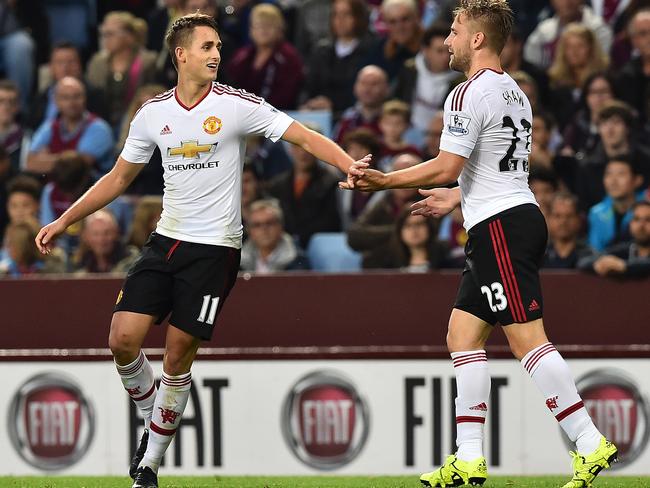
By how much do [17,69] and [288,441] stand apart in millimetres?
5842

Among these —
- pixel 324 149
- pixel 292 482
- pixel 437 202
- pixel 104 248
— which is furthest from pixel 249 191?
pixel 437 202

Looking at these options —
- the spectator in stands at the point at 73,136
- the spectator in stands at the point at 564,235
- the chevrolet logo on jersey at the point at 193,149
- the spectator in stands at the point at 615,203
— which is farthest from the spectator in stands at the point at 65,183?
the chevrolet logo on jersey at the point at 193,149

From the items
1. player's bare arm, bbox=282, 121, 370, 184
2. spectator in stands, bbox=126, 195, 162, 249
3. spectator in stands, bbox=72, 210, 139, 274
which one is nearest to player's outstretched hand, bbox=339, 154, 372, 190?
player's bare arm, bbox=282, 121, 370, 184

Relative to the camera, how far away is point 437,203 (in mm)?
6957

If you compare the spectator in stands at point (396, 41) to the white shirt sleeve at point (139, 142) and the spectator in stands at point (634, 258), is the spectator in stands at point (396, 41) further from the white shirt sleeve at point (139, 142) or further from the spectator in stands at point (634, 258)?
the white shirt sleeve at point (139, 142)

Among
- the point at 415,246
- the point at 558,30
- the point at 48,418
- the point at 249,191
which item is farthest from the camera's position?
the point at 558,30

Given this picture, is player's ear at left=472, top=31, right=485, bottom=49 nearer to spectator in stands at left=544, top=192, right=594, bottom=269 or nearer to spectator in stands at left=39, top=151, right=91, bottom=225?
spectator in stands at left=544, top=192, right=594, bottom=269

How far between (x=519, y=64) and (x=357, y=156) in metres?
1.84

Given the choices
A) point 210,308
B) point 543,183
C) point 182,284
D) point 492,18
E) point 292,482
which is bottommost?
point 292,482

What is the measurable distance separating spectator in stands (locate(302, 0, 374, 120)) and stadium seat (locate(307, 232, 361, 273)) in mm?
1873

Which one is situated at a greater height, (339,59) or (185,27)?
(339,59)

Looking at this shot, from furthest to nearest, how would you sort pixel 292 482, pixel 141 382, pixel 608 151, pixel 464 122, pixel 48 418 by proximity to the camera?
1. pixel 608 151
2. pixel 48 418
3. pixel 292 482
4. pixel 141 382
5. pixel 464 122

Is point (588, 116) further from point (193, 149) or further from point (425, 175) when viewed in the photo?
point (193, 149)

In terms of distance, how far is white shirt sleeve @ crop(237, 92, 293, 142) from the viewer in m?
7.14
